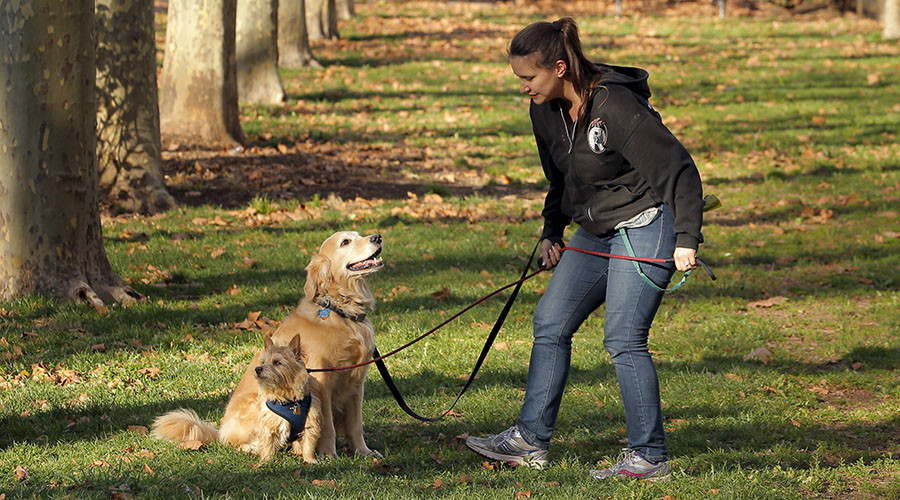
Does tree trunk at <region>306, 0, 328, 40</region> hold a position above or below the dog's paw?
above

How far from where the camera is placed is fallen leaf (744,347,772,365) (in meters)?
7.86

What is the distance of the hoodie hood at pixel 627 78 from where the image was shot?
4914 mm

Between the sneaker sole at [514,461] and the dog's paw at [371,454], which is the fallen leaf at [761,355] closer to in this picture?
the sneaker sole at [514,461]

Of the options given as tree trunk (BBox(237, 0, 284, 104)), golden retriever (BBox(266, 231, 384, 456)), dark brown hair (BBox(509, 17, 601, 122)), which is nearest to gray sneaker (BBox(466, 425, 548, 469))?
golden retriever (BBox(266, 231, 384, 456))

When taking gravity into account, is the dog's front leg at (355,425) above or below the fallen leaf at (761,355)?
above

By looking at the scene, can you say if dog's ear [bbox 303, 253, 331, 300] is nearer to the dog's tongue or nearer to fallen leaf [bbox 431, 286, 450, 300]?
the dog's tongue

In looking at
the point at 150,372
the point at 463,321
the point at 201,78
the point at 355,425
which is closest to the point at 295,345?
the point at 355,425

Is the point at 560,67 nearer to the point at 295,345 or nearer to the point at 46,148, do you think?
the point at 295,345

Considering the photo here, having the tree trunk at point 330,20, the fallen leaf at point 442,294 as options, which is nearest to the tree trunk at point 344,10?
the tree trunk at point 330,20

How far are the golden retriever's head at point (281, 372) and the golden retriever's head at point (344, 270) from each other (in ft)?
1.28

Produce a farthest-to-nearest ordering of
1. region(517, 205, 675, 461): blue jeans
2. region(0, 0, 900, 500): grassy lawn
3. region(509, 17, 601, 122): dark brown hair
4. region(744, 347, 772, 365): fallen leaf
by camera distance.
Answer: region(744, 347, 772, 365): fallen leaf < region(0, 0, 900, 500): grassy lawn < region(517, 205, 675, 461): blue jeans < region(509, 17, 601, 122): dark brown hair

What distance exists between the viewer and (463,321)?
28.5 feet

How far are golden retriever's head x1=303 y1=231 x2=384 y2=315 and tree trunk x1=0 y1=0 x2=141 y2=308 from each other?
11.7 ft

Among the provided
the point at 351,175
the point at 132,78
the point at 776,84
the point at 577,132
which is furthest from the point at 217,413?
the point at 776,84
